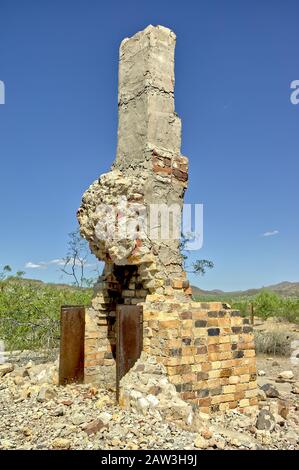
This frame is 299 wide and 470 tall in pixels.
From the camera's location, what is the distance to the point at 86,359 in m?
5.74

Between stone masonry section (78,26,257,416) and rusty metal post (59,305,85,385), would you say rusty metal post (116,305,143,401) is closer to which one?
stone masonry section (78,26,257,416)

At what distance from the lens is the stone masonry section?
459cm

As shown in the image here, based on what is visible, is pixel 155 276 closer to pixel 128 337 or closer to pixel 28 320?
pixel 128 337

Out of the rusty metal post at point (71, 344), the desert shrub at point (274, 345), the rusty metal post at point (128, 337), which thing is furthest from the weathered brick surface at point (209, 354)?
the desert shrub at point (274, 345)

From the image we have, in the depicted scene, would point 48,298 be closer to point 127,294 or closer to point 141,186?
point 127,294

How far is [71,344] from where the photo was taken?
5.61 meters

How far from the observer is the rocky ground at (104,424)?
11.8ft

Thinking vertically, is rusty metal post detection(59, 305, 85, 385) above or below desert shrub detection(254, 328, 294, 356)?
above

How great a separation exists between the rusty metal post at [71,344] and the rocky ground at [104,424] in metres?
0.17

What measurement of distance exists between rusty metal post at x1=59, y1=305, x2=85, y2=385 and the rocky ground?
0.17 m

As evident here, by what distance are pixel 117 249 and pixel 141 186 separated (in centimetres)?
84

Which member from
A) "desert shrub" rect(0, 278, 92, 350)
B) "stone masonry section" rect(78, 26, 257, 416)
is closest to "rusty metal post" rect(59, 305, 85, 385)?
"stone masonry section" rect(78, 26, 257, 416)

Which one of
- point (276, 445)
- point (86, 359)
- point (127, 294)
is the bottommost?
point (276, 445)

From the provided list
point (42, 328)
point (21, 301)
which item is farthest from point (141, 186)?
point (21, 301)
